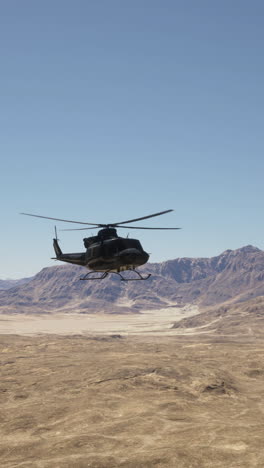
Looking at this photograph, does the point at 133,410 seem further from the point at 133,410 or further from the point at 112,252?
the point at 112,252

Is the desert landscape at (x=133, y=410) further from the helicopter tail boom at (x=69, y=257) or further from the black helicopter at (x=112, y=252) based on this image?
the black helicopter at (x=112, y=252)

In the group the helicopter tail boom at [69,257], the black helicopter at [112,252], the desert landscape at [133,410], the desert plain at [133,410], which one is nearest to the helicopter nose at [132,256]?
the black helicopter at [112,252]

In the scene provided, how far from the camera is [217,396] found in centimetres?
8812

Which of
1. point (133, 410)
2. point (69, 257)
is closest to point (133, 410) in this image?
point (133, 410)

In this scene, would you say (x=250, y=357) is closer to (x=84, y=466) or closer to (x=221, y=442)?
(x=221, y=442)

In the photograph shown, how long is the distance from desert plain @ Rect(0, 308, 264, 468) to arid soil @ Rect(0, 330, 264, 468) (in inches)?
6.0

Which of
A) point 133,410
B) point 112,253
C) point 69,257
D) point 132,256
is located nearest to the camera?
point 132,256

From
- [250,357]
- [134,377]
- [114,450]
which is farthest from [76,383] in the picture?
[250,357]

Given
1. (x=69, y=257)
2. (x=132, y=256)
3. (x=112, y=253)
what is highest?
(x=69, y=257)

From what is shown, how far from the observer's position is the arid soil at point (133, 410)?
59844 mm

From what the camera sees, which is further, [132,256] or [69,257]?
[69,257]

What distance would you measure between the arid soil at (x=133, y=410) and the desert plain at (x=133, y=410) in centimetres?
15

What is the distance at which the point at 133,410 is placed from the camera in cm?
7919

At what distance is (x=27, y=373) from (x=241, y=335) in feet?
342
